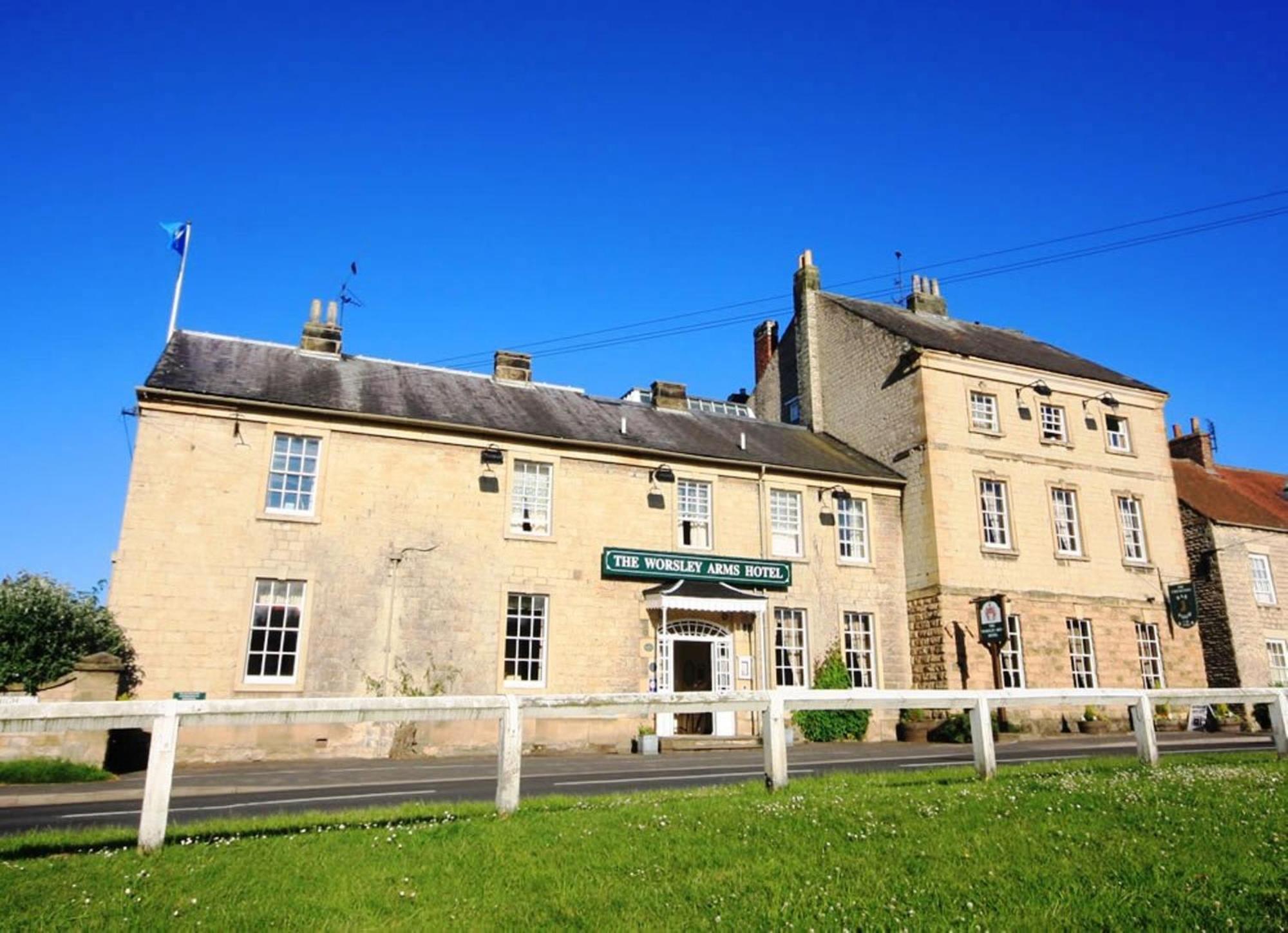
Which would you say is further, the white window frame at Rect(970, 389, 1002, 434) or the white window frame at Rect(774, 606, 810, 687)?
the white window frame at Rect(970, 389, 1002, 434)

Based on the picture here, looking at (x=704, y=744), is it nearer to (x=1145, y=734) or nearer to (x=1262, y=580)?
(x=1145, y=734)

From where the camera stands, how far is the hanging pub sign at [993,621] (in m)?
22.3

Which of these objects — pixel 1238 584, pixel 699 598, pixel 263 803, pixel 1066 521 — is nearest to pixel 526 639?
pixel 699 598

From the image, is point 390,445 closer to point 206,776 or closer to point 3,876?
point 206,776

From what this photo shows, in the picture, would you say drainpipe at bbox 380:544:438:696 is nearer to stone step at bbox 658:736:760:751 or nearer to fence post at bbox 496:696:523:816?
stone step at bbox 658:736:760:751

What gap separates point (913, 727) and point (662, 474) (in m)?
9.40

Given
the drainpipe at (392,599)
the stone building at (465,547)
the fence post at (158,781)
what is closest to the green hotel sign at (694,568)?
the stone building at (465,547)

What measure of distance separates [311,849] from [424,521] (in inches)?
571

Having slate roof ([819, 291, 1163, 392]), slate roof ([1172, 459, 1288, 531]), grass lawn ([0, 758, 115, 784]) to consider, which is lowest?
grass lawn ([0, 758, 115, 784])

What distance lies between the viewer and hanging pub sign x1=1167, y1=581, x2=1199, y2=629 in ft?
85.3

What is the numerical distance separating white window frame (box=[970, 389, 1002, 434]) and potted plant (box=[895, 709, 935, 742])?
889 cm

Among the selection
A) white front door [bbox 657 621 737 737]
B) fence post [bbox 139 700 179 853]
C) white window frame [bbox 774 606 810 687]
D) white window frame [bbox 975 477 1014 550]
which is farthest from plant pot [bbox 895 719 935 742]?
fence post [bbox 139 700 179 853]

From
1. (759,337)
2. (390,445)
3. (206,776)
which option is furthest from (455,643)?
(759,337)

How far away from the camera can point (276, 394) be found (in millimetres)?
19969
